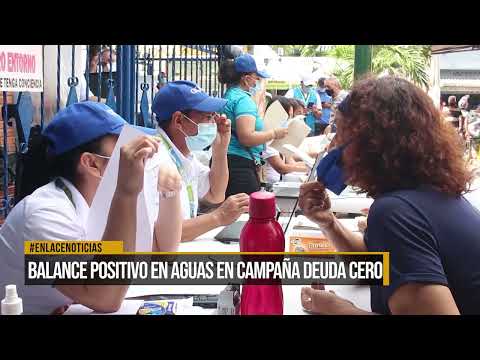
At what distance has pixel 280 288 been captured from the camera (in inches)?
47.2

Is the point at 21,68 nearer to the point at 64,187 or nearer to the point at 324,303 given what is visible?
the point at 64,187

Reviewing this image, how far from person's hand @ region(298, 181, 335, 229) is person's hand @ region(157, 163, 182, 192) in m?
0.42

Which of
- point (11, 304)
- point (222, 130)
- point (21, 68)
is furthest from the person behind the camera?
point (222, 130)

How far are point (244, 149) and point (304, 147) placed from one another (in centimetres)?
37

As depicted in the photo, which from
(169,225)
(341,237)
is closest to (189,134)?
(169,225)

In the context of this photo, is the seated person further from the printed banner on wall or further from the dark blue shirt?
the dark blue shirt

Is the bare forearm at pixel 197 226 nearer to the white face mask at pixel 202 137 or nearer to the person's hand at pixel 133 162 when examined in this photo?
the white face mask at pixel 202 137

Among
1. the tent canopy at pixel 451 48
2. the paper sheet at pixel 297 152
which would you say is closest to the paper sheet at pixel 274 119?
the paper sheet at pixel 297 152

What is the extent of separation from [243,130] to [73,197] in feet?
6.06

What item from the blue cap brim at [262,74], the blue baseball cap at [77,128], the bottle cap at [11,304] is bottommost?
the bottle cap at [11,304]

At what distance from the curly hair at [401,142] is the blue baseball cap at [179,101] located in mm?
977

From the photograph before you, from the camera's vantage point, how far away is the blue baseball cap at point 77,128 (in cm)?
130

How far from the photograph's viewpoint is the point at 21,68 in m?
1.69
